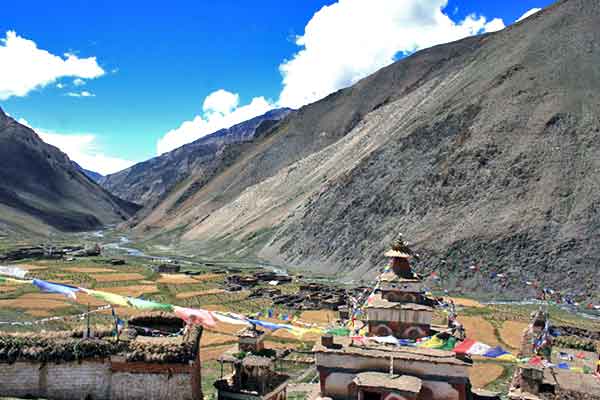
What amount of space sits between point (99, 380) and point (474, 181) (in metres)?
61.3

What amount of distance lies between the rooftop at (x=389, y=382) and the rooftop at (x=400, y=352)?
60 cm

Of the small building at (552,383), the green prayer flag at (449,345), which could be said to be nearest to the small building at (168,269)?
the green prayer flag at (449,345)

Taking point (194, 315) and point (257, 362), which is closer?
point (194, 315)

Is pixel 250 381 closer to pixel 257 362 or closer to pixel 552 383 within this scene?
pixel 257 362

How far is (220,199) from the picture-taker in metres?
144

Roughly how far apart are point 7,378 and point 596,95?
73.9 metres

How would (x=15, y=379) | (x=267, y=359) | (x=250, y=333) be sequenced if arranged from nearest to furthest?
1. (x=15, y=379)
2. (x=267, y=359)
3. (x=250, y=333)

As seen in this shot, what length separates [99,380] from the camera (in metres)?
15.2

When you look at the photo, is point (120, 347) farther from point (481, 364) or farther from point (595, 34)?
point (595, 34)

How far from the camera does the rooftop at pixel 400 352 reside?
1686 centimetres

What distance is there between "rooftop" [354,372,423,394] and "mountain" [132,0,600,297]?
138ft

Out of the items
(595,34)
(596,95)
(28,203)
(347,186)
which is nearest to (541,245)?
(596,95)

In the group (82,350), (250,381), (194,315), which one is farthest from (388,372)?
(82,350)

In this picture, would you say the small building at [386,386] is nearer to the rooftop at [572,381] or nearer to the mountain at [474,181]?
the rooftop at [572,381]
